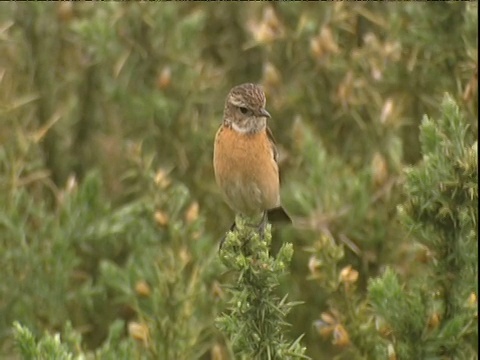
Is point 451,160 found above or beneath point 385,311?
above

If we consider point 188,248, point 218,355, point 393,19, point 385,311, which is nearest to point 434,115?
point 393,19

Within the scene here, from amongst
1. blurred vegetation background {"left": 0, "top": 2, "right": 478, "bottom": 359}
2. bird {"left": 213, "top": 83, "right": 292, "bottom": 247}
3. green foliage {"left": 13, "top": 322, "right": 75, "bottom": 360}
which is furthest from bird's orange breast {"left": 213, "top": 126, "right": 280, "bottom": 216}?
green foliage {"left": 13, "top": 322, "right": 75, "bottom": 360}

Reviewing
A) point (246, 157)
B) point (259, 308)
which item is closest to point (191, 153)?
point (246, 157)

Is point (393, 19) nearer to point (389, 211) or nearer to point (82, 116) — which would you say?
point (389, 211)

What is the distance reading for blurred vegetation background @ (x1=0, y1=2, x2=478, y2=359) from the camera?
4348 mm

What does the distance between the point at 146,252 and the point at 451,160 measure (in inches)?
85.0

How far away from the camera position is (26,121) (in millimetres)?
5727

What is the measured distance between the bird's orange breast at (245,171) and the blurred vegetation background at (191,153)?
0.59ft

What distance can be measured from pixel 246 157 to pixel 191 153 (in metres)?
1.22

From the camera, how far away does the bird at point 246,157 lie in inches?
171

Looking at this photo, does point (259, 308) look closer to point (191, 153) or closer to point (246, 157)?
point (246, 157)

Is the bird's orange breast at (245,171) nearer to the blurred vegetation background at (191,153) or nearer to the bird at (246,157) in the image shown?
the bird at (246,157)

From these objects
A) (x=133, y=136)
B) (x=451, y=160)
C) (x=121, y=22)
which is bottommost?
(x=133, y=136)

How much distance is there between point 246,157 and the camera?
4434 mm
